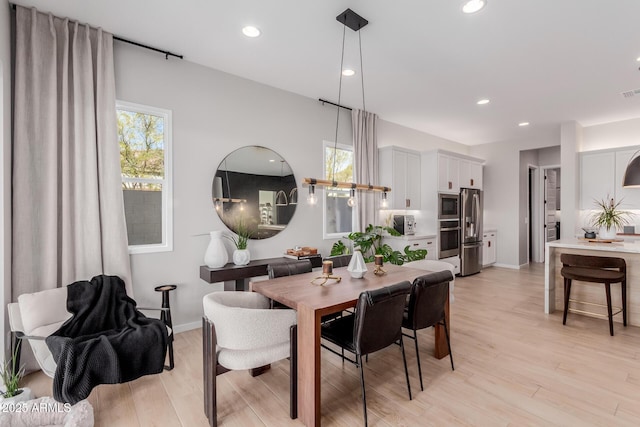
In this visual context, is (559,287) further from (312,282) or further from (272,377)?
(272,377)

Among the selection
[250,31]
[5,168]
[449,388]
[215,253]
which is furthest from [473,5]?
[5,168]

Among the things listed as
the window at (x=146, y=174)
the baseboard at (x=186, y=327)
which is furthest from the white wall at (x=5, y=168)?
the baseboard at (x=186, y=327)

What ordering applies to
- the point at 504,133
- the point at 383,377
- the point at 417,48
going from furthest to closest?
1. the point at 504,133
2. the point at 417,48
3. the point at 383,377

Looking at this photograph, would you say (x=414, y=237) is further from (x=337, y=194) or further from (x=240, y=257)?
(x=240, y=257)

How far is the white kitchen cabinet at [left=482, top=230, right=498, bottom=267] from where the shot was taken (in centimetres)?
664

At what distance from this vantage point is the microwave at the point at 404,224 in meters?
5.32

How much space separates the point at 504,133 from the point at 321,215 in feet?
14.4

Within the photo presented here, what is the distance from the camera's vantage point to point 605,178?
533cm

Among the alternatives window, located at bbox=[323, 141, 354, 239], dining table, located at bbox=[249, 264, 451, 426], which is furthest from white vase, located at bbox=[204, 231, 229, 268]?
window, located at bbox=[323, 141, 354, 239]

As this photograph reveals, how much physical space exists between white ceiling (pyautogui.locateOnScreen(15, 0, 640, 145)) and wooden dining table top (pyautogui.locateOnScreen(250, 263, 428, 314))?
7.11 feet

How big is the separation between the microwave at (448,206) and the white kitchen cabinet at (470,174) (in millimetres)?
409

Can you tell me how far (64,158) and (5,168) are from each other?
38 centimetres

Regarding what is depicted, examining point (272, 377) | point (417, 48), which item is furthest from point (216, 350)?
point (417, 48)

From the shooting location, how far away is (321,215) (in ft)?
Answer: 15.0
